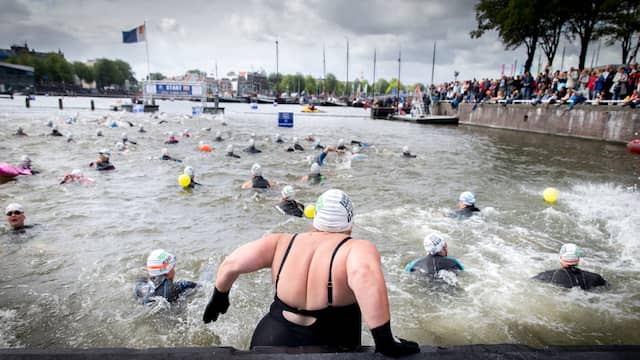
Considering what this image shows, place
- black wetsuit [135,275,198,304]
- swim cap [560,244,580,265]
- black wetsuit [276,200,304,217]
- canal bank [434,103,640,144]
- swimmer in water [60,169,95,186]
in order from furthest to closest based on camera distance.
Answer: canal bank [434,103,640,144] → swimmer in water [60,169,95,186] → black wetsuit [276,200,304,217] → swim cap [560,244,580,265] → black wetsuit [135,275,198,304]

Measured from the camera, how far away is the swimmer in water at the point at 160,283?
4.76 meters

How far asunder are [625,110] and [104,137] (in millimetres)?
28900

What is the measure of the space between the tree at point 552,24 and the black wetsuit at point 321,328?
37.3m

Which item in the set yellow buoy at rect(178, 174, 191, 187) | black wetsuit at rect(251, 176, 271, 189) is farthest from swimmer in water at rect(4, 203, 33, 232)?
black wetsuit at rect(251, 176, 271, 189)

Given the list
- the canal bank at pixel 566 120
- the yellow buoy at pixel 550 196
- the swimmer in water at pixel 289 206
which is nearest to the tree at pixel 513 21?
the canal bank at pixel 566 120

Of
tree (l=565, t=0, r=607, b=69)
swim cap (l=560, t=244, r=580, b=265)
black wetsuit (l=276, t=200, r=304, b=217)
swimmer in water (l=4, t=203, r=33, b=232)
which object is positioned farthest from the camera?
tree (l=565, t=0, r=607, b=69)

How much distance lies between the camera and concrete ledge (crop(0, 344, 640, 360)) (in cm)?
171

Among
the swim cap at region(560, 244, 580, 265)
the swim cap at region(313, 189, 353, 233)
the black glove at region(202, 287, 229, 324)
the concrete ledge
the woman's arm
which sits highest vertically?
the swim cap at region(313, 189, 353, 233)

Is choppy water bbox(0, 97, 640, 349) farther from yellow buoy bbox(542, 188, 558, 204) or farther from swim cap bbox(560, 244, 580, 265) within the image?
swim cap bbox(560, 244, 580, 265)

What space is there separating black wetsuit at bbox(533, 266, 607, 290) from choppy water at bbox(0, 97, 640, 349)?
16cm

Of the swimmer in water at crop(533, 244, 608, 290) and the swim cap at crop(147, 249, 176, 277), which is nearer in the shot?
the swim cap at crop(147, 249, 176, 277)

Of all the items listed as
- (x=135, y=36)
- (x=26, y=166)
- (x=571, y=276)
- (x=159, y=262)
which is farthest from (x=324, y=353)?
(x=135, y=36)

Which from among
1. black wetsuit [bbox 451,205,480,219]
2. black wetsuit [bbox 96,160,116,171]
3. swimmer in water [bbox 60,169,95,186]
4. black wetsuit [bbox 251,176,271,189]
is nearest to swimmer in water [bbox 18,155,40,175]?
black wetsuit [bbox 96,160,116,171]

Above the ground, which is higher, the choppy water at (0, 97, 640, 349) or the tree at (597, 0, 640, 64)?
the tree at (597, 0, 640, 64)
